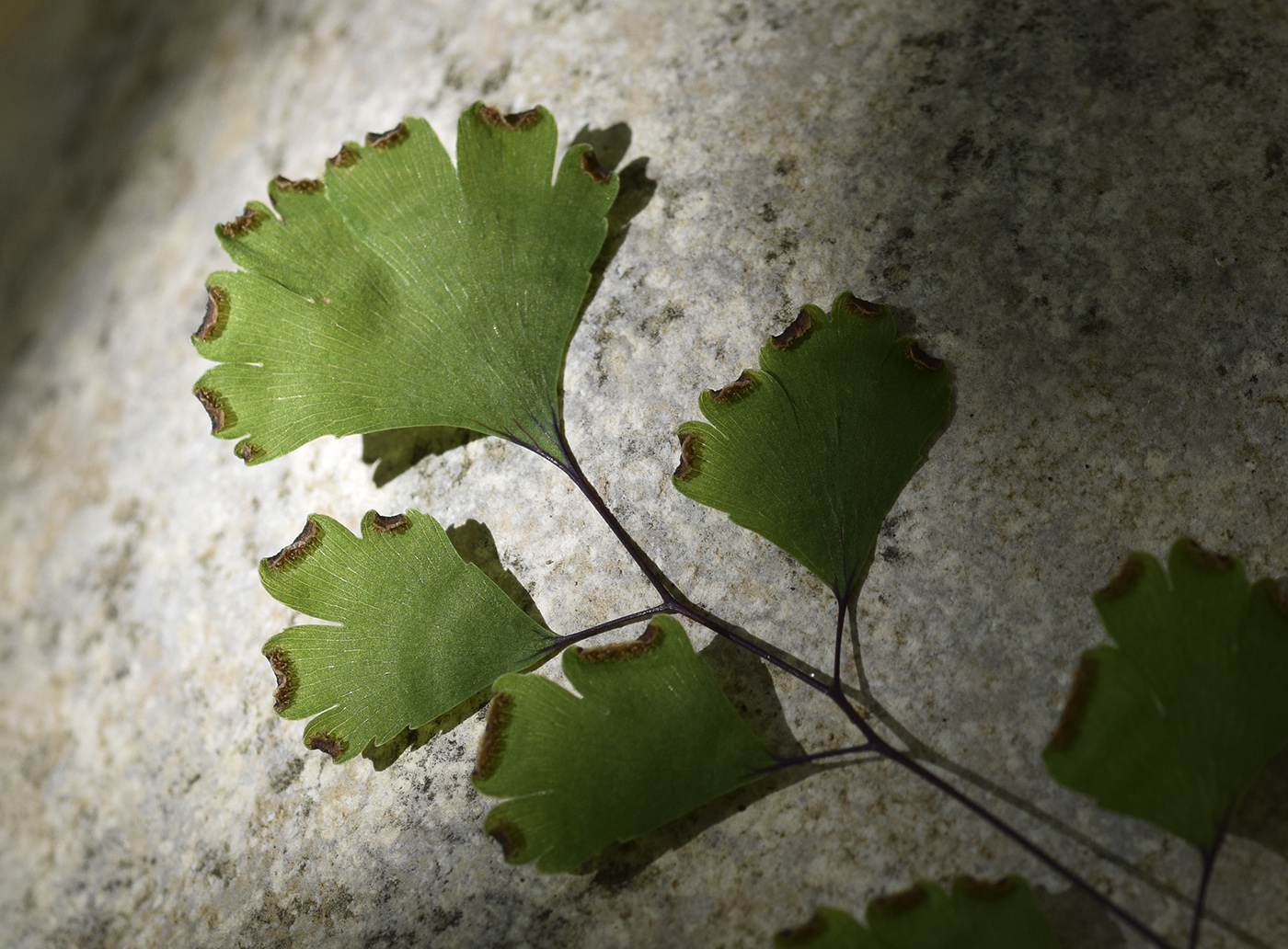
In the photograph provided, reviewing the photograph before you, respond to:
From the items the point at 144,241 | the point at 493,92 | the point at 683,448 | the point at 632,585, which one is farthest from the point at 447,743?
the point at 144,241

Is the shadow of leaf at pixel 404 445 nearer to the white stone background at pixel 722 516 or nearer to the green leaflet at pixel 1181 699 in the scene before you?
the white stone background at pixel 722 516

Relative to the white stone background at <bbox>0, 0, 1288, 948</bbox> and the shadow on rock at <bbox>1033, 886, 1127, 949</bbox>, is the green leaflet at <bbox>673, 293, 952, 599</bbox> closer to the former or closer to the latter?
the white stone background at <bbox>0, 0, 1288, 948</bbox>

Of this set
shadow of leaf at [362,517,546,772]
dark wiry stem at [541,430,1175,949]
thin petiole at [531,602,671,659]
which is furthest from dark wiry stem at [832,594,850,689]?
shadow of leaf at [362,517,546,772]

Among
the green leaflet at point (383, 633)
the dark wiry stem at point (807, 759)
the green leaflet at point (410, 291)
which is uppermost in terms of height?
the green leaflet at point (410, 291)

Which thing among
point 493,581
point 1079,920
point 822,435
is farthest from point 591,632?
point 1079,920

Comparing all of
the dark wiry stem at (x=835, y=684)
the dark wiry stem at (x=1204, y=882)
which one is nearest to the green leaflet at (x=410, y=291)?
the dark wiry stem at (x=835, y=684)

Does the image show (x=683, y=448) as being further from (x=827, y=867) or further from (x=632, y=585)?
(x=827, y=867)
